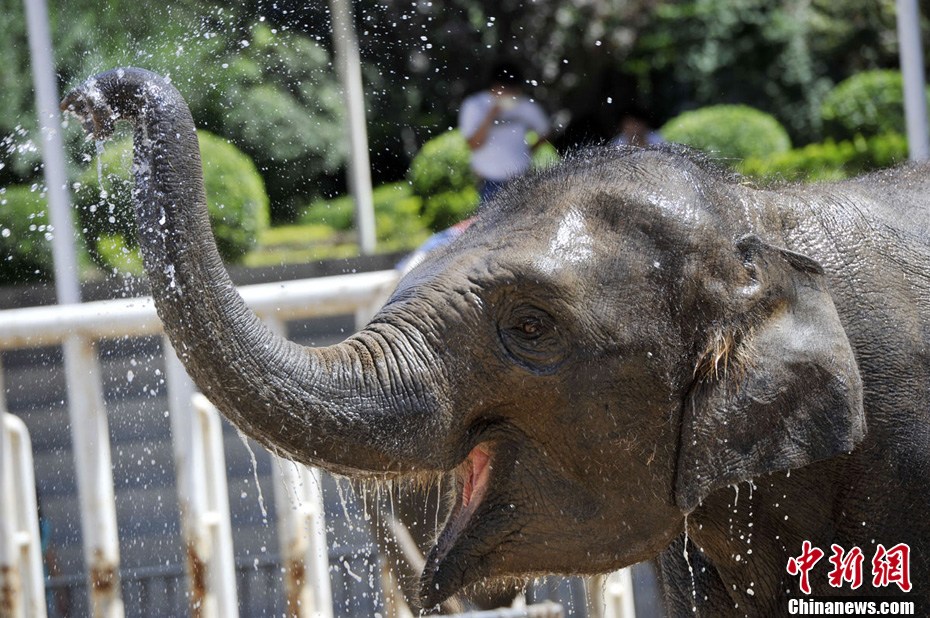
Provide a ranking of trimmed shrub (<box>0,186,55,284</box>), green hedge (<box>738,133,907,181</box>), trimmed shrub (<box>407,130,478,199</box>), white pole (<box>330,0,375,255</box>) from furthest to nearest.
Result: 1. green hedge (<box>738,133,907,181</box>)
2. trimmed shrub (<box>407,130,478,199</box>)
3. white pole (<box>330,0,375,255</box>)
4. trimmed shrub (<box>0,186,55,284</box>)

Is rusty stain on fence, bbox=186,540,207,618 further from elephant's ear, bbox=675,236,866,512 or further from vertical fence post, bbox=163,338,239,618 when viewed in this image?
elephant's ear, bbox=675,236,866,512

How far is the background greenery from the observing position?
12.4m

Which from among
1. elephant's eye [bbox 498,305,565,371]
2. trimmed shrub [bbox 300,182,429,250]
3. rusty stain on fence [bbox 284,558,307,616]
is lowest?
rusty stain on fence [bbox 284,558,307,616]

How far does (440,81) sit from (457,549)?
17671 mm

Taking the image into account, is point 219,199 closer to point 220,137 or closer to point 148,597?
point 220,137

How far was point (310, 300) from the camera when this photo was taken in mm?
5379

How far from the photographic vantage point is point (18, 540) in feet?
18.3

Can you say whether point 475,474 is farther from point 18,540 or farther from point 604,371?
point 18,540

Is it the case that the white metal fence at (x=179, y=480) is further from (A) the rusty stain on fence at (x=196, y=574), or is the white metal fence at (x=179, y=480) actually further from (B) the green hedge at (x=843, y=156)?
(B) the green hedge at (x=843, y=156)

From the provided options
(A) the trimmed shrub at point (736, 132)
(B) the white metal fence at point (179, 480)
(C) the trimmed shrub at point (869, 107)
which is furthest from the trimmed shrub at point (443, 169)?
(B) the white metal fence at point (179, 480)

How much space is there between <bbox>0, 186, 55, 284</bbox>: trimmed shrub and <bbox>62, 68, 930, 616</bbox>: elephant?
355 inches

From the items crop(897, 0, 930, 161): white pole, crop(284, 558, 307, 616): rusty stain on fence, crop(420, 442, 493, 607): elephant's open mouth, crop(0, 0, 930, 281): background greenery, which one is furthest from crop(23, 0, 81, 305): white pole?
crop(897, 0, 930, 161): white pole

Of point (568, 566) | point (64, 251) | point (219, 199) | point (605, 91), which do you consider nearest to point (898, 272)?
point (568, 566)

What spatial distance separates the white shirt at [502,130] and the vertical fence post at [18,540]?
281 centimetres
